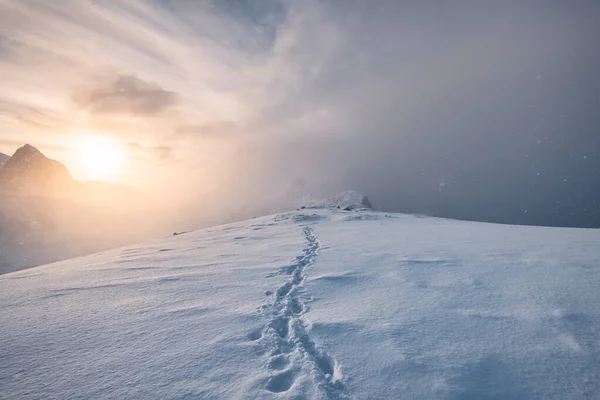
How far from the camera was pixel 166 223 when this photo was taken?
142500 millimetres

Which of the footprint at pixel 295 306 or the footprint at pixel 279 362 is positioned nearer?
the footprint at pixel 279 362

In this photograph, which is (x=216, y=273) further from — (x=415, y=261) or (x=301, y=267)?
(x=415, y=261)

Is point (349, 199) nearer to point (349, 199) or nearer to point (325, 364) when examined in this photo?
point (349, 199)

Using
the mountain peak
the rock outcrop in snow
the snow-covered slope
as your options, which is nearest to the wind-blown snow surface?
the rock outcrop in snow

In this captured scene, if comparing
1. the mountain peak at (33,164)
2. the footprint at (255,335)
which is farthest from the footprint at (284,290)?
the mountain peak at (33,164)

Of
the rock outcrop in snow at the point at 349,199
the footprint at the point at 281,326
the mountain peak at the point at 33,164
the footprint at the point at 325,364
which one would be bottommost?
the footprint at the point at 325,364

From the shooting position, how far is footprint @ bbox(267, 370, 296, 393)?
2574mm

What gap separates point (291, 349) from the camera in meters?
3.16

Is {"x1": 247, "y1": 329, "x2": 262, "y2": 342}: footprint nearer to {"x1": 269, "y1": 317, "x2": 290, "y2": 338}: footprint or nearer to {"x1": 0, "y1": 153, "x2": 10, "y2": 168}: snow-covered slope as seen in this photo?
{"x1": 269, "y1": 317, "x2": 290, "y2": 338}: footprint

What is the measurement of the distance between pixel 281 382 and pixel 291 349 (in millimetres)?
493

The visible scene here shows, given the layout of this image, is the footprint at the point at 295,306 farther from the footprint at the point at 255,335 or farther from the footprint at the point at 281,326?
the footprint at the point at 255,335

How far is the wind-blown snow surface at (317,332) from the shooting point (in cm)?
254

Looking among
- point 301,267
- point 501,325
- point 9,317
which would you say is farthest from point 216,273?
point 501,325

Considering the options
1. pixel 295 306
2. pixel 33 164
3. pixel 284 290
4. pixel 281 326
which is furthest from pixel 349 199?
pixel 33 164
